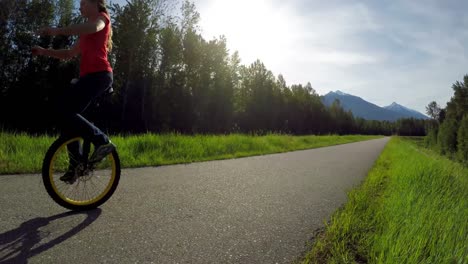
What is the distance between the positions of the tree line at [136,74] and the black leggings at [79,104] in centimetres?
1634

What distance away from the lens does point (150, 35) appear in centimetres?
3338

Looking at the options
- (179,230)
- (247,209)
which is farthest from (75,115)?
(247,209)

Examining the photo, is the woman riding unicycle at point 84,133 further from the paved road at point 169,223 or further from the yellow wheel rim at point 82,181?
the paved road at point 169,223

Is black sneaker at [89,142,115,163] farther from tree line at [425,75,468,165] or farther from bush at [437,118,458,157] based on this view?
bush at [437,118,458,157]

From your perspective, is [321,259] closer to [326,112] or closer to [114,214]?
[114,214]

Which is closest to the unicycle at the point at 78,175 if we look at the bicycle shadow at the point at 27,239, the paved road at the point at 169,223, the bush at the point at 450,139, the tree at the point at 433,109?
the paved road at the point at 169,223

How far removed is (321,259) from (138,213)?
6.11ft

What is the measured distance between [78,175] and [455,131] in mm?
48304

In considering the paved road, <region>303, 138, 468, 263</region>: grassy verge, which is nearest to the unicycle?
the paved road

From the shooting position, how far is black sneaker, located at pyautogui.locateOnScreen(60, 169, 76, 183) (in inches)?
129

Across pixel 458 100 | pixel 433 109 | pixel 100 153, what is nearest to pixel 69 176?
pixel 100 153

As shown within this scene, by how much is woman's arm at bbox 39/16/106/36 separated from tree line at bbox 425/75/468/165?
1508 cm

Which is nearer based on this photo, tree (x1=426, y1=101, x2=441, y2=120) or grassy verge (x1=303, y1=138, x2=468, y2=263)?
grassy verge (x1=303, y1=138, x2=468, y2=263)

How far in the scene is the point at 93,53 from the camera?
3.41 m
